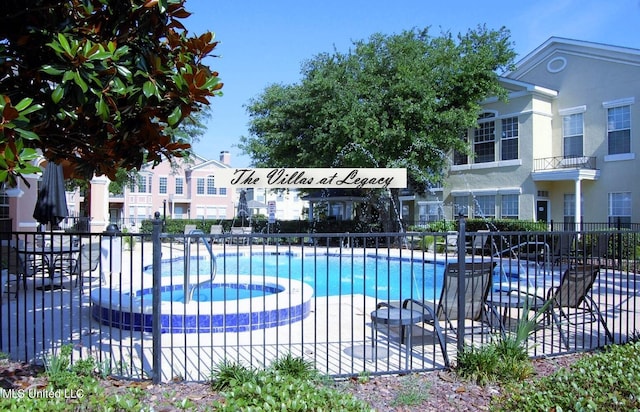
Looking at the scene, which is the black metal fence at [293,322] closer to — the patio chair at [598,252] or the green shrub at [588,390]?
the patio chair at [598,252]

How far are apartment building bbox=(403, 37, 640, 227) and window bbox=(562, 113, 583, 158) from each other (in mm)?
38

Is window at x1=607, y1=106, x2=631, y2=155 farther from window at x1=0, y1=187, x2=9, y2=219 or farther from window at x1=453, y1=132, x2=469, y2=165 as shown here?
window at x1=0, y1=187, x2=9, y2=219

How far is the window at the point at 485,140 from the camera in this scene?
22.6m

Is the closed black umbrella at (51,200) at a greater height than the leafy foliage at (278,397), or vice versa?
the closed black umbrella at (51,200)

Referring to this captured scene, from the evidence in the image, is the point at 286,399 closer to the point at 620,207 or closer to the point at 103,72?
the point at 103,72

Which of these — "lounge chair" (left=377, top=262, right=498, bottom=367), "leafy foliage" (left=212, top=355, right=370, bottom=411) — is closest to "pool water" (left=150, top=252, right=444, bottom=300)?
"lounge chair" (left=377, top=262, right=498, bottom=367)

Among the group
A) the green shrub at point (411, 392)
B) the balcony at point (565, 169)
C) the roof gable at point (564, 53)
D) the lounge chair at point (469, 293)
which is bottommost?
the green shrub at point (411, 392)

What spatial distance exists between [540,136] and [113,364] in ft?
66.1

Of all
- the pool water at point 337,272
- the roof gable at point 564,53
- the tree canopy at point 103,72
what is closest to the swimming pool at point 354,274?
the pool water at point 337,272

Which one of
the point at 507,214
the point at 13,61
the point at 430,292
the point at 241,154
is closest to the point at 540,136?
the point at 507,214

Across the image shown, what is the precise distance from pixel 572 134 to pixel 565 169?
205 cm

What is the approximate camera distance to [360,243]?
21156mm

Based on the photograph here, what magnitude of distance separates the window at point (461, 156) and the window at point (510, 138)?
1.89 metres

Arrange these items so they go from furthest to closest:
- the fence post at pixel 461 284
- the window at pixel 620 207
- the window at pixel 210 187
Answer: the window at pixel 210 187
the window at pixel 620 207
the fence post at pixel 461 284
